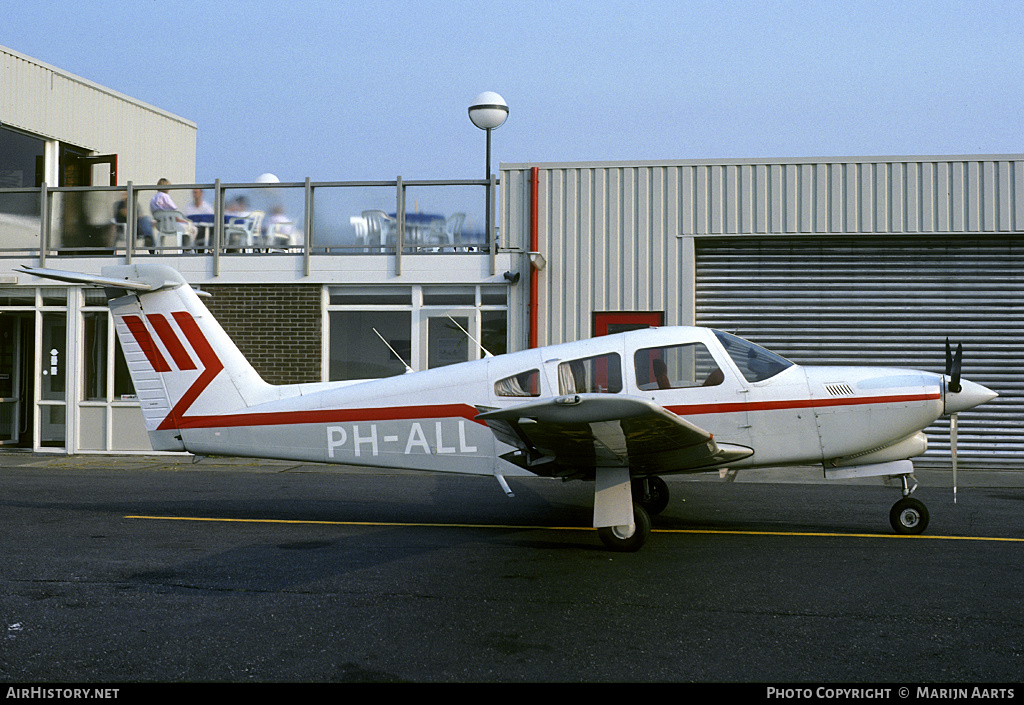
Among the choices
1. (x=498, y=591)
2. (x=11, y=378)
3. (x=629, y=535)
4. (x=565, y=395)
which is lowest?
(x=498, y=591)

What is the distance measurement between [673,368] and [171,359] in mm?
4674

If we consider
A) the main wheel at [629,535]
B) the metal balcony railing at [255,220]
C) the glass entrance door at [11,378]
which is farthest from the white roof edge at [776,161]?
the glass entrance door at [11,378]

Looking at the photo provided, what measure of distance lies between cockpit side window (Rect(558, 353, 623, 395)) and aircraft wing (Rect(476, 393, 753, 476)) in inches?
25.5

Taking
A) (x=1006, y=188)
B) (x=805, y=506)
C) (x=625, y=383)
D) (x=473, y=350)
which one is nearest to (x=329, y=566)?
(x=625, y=383)

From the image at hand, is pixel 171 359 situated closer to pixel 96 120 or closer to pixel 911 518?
pixel 911 518

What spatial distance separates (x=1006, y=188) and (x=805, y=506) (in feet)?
23.4

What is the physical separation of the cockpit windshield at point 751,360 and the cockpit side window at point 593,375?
0.99 m

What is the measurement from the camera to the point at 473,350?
14.3m

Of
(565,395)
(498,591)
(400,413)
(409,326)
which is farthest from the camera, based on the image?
(409,326)

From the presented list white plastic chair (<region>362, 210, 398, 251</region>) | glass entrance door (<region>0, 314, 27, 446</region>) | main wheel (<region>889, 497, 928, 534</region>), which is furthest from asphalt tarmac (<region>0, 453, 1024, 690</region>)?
glass entrance door (<region>0, 314, 27, 446</region>)

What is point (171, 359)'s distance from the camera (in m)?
8.49

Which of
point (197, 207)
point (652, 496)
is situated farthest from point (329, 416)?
point (197, 207)

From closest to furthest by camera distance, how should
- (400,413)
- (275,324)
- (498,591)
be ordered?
(498,591) < (400,413) < (275,324)

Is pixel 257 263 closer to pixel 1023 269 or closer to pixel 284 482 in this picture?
pixel 284 482
